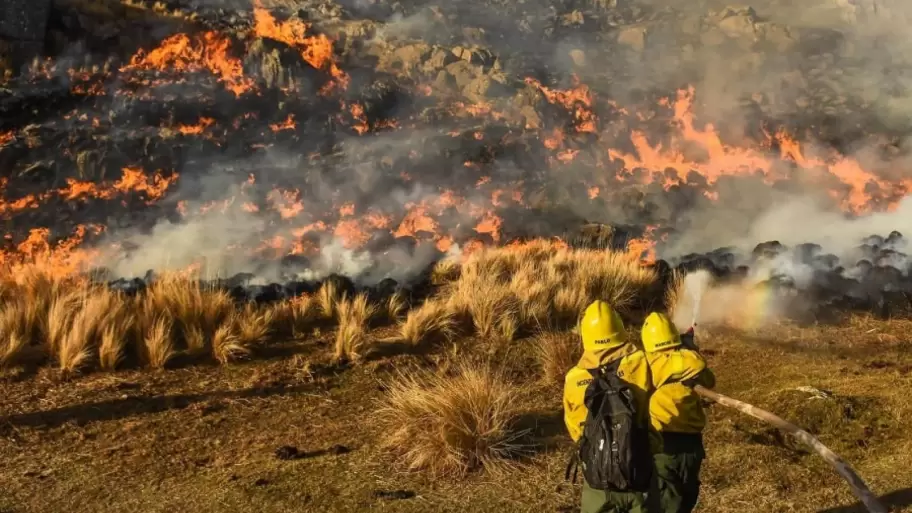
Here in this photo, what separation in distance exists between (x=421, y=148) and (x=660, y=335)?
1369 cm

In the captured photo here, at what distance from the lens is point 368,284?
10062mm

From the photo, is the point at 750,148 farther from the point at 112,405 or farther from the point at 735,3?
the point at 112,405

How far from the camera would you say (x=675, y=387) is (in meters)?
3.31

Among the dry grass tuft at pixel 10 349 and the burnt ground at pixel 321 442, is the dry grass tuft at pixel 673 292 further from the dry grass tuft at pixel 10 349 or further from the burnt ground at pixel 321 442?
the dry grass tuft at pixel 10 349

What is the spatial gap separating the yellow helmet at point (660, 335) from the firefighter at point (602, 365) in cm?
11

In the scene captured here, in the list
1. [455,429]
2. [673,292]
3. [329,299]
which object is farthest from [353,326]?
[673,292]

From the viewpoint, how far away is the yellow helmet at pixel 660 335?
10.9 feet

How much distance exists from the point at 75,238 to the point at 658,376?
37.7 ft

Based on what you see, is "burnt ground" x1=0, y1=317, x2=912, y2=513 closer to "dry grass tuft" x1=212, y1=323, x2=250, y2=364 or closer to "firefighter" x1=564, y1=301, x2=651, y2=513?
"dry grass tuft" x1=212, y1=323, x2=250, y2=364

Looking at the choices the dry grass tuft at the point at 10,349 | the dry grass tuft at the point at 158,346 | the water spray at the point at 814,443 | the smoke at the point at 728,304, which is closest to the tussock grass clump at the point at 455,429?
the water spray at the point at 814,443

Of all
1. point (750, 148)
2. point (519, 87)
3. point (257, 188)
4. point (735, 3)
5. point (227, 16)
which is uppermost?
point (735, 3)

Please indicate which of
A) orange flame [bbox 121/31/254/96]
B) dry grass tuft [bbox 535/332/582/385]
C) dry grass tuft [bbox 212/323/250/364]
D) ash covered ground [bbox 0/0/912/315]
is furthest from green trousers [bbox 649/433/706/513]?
orange flame [bbox 121/31/254/96]

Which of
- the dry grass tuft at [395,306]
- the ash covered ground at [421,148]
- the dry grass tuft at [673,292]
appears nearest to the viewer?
the dry grass tuft at [395,306]

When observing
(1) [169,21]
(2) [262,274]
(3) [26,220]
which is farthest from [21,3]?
(2) [262,274]
